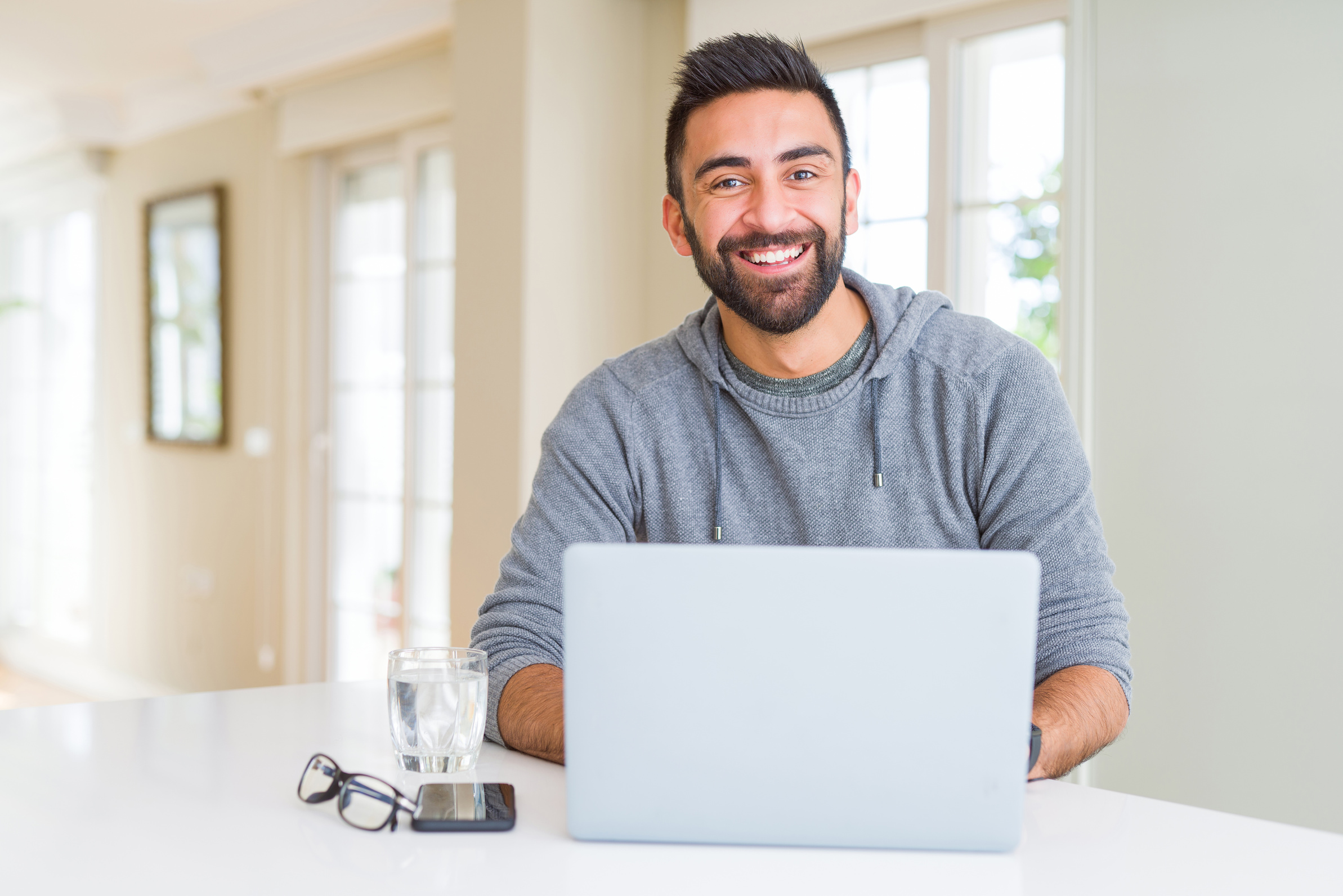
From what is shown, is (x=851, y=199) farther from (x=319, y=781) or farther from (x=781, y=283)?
(x=319, y=781)

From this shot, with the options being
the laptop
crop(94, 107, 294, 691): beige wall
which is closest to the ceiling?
crop(94, 107, 294, 691): beige wall

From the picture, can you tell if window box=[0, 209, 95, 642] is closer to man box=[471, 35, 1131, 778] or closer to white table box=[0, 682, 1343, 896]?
man box=[471, 35, 1131, 778]

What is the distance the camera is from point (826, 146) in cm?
139

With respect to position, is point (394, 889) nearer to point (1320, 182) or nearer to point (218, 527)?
point (1320, 182)

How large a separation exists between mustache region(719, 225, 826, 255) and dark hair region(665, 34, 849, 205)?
0.46ft

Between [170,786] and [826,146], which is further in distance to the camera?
[826,146]

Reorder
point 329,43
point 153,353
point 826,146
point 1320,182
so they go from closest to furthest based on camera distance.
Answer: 1. point 826,146
2. point 1320,182
3. point 329,43
4. point 153,353

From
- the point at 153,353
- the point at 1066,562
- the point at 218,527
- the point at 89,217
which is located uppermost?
the point at 89,217

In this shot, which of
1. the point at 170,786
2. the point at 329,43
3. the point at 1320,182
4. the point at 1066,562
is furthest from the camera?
the point at 329,43

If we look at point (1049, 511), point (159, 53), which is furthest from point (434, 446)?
point (1049, 511)

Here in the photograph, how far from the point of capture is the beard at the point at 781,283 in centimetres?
138

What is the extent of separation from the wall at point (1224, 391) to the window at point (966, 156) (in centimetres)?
19

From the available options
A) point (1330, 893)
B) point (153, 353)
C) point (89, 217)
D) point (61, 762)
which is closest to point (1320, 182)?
point (1330, 893)

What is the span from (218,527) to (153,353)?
862 millimetres
